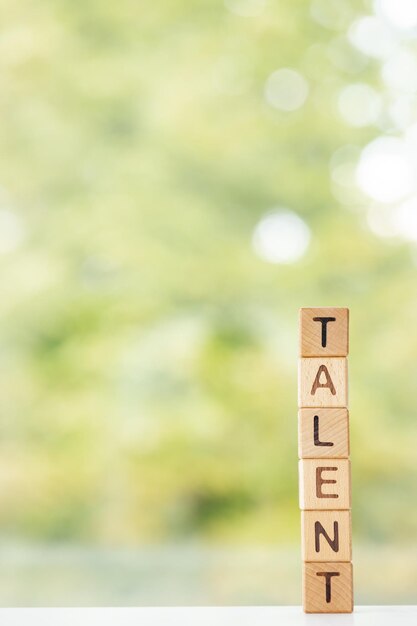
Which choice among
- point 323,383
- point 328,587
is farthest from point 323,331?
point 328,587

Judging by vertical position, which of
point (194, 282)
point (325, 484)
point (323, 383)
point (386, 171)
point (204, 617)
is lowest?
point (204, 617)

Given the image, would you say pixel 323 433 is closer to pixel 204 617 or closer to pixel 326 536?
pixel 326 536

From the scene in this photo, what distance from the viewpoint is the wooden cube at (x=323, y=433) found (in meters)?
1.17

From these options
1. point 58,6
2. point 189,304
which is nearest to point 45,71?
point 58,6

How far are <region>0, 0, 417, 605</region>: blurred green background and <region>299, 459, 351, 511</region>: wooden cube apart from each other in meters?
1.10

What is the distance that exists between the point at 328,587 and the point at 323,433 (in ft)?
0.63

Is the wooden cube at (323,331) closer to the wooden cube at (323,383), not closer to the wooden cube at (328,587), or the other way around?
the wooden cube at (323,383)

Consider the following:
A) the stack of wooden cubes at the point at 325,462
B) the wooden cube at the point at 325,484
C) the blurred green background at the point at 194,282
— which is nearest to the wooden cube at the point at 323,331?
the stack of wooden cubes at the point at 325,462

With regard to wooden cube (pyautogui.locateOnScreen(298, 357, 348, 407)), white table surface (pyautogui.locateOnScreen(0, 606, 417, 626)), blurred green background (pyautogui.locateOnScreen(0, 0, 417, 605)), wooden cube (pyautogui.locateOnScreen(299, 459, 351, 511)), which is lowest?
white table surface (pyautogui.locateOnScreen(0, 606, 417, 626))

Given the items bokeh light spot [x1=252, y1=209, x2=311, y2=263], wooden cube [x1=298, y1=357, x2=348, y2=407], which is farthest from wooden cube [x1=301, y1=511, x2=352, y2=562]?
bokeh light spot [x1=252, y1=209, x2=311, y2=263]

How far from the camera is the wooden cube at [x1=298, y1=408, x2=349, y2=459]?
1172 millimetres

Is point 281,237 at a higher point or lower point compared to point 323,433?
higher

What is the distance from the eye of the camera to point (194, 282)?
2348 millimetres

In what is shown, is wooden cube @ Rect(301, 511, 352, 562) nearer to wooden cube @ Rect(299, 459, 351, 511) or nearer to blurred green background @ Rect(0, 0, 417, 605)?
wooden cube @ Rect(299, 459, 351, 511)
